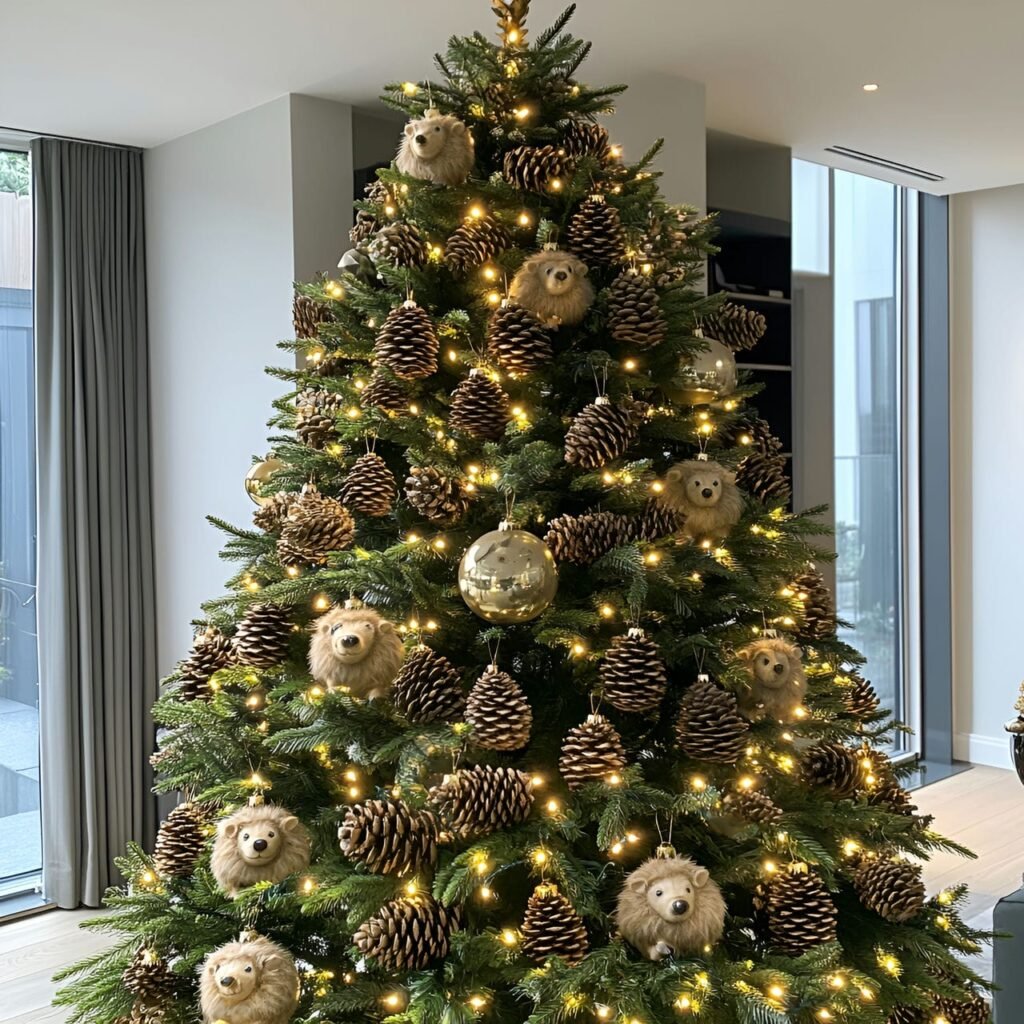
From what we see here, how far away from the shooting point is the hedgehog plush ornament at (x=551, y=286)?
157 centimetres

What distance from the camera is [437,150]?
1.64 metres

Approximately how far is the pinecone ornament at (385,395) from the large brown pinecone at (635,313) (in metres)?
0.30

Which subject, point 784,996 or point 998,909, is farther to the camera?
point 998,909

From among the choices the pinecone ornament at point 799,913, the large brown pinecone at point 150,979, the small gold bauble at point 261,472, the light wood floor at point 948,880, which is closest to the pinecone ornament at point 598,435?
the pinecone ornament at point 799,913

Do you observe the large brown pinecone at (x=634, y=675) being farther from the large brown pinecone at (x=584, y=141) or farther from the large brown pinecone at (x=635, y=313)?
the large brown pinecone at (x=584, y=141)

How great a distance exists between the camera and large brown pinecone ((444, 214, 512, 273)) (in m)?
1.62

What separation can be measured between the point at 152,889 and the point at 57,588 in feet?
7.83

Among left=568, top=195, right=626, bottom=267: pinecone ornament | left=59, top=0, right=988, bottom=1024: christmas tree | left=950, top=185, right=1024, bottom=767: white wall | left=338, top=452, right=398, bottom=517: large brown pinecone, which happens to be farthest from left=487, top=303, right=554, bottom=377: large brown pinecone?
left=950, top=185, right=1024, bottom=767: white wall

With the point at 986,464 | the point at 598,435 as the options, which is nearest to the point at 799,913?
the point at 598,435

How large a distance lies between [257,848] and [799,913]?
671 mm

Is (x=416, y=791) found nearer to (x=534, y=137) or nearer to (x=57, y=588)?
(x=534, y=137)

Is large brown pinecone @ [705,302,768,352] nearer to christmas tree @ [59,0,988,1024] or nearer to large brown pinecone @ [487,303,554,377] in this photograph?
christmas tree @ [59,0,988,1024]

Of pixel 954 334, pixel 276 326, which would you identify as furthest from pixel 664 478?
pixel 954 334

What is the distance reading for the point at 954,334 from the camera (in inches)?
216
